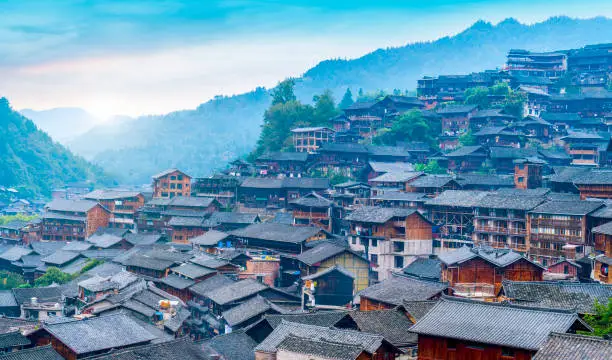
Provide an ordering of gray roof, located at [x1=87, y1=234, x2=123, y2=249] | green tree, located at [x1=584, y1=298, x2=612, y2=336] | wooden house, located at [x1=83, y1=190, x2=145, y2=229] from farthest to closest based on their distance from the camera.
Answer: wooden house, located at [x1=83, y1=190, x2=145, y2=229] → gray roof, located at [x1=87, y1=234, x2=123, y2=249] → green tree, located at [x1=584, y1=298, x2=612, y2=336]

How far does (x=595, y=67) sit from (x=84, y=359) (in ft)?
242

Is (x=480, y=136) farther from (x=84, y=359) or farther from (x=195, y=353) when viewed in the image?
(x=84, y=359)

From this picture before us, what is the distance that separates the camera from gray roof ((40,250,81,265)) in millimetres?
65250

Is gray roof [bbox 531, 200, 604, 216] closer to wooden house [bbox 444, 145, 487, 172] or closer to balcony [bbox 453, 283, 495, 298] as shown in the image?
balcony [bbox 453, 283, 495, 298]

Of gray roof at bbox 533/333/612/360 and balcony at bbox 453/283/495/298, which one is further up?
gray roof at bbox 533/333/612/360

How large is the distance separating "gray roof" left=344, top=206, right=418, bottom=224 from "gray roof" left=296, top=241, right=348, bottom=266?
4.31m

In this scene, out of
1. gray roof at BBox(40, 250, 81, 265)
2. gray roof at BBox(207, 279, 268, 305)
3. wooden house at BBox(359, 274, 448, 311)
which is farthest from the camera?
gray roof at BBox(40, 250, 81, 265)

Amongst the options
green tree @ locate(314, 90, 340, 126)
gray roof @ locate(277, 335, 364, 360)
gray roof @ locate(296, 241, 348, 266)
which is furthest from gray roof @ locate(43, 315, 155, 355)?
green tree @ locate(314, 90, 340, 126)

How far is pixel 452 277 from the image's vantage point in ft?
131

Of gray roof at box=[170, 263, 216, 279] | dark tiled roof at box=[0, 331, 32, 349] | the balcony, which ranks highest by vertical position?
the balcony

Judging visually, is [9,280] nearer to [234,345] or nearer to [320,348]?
[234,345]

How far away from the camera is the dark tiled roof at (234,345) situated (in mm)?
35906

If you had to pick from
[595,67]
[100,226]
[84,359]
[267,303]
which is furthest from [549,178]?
[100,226]

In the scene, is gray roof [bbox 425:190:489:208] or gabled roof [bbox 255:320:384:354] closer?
gabled roof [bbox 255:320:384:354]
